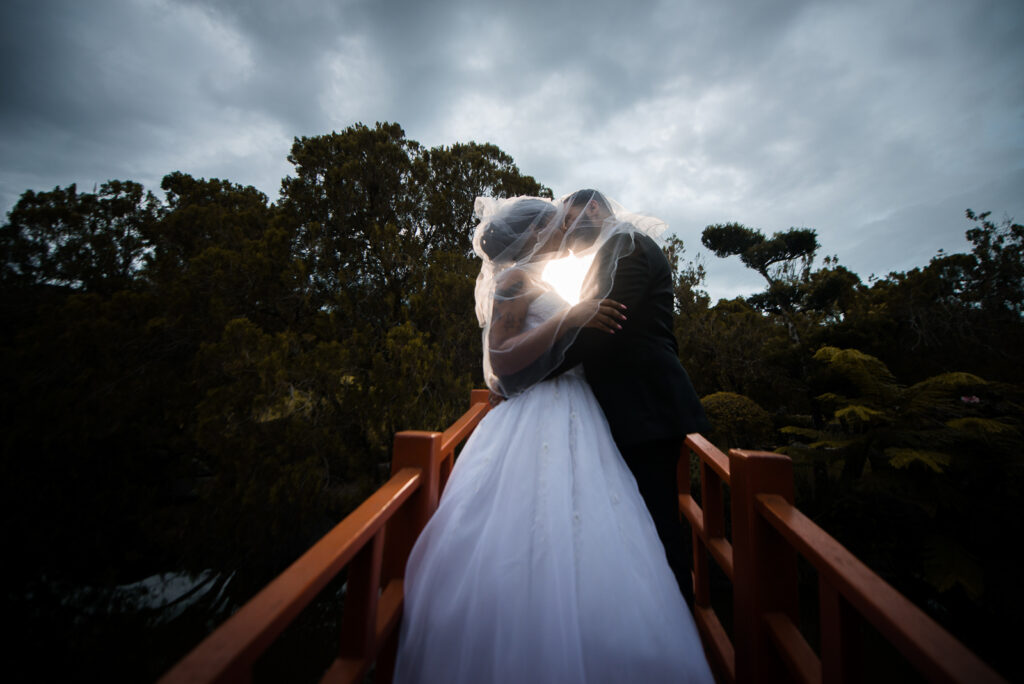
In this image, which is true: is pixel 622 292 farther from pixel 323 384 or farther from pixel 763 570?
pixel 323 384

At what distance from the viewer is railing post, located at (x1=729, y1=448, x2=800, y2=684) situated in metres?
1.04

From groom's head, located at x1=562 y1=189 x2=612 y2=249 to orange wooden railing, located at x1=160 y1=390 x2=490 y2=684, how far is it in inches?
34.8

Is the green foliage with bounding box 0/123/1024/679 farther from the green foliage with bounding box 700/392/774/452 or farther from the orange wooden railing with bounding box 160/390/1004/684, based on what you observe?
the orange wooden railing with bounding box 160/390/1004/684

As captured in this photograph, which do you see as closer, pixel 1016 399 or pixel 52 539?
pixel 1016 399

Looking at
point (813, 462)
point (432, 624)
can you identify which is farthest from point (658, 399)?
point (813, 462)

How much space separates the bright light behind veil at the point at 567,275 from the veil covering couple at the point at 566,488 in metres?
0.04

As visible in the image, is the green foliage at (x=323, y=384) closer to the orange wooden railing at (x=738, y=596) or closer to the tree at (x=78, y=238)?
the tree at (x=78, y=238)

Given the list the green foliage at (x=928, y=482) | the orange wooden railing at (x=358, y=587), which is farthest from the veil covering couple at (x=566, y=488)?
the green foliage at (x=928, y=482)

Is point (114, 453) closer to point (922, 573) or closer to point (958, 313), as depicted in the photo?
point (922, 573)

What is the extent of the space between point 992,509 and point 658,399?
12.2 ft

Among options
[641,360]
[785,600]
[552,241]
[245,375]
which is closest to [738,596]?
[785,600]

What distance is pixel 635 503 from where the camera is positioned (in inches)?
44.4

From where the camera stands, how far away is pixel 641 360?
4.33 ft

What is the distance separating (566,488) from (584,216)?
986 millimetres
